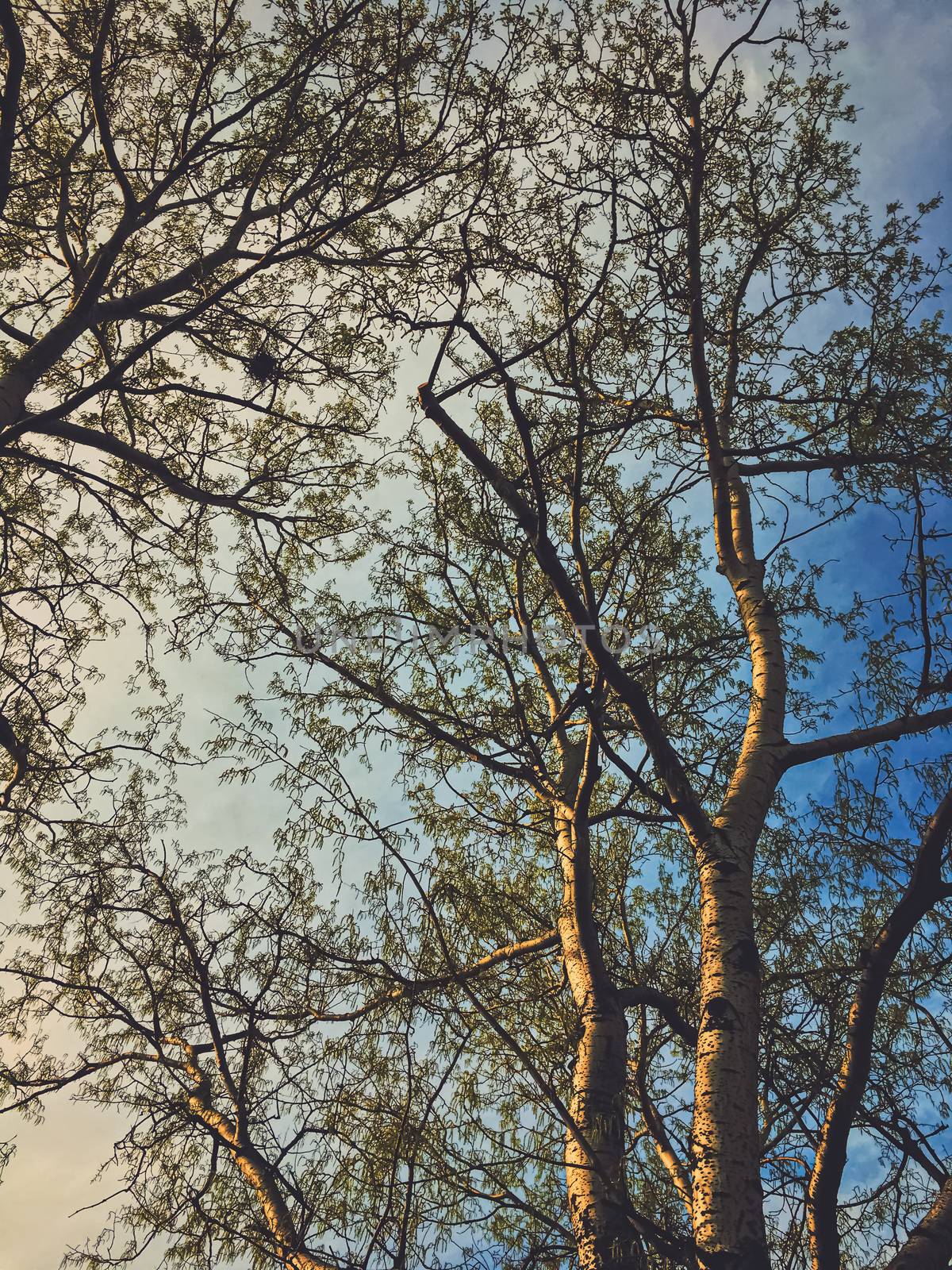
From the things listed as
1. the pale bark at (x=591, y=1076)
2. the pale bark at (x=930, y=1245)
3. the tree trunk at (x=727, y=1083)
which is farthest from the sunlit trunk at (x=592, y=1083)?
the pale bark at (x=930, y=1245)

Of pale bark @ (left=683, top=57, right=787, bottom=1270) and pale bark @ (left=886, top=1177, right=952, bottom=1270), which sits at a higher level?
pale bark @ (left=683, top=57, right=787, bottom=1270)

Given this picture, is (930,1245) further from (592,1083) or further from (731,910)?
(592,1083)

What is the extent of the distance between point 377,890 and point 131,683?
413 centimetres

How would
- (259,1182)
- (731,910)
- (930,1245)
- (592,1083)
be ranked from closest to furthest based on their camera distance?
(930,1245) < (731,910) < (592,1083) < (259,1182)

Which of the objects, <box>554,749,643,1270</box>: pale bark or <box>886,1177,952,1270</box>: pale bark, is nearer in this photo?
<box>886,1177,952,1270</box>: pale bark

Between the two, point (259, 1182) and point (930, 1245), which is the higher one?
point (930, 1245)

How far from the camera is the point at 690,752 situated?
5.38 metres

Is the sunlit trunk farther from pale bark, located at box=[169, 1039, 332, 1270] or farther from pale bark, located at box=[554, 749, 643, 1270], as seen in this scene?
pale bark, located at box=[169, 1039, 332, 1270]

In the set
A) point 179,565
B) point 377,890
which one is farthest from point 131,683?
point 377,890

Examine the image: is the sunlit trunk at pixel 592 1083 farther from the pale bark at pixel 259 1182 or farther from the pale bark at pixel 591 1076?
the pale bark at pixel 259 1182

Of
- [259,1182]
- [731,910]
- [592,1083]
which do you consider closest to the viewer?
[731,910]

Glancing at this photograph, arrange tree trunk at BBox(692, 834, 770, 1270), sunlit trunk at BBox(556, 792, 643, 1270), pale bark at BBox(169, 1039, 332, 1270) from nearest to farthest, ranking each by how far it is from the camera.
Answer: tree trunk at BBox(692, 834, 770, 1270) → sunlit trunk at BBox(556, 792, 643, 1270) → pale bark at BBox(169, 1039, 332, 1270)

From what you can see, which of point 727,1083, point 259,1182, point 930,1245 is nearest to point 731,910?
point 727,1083

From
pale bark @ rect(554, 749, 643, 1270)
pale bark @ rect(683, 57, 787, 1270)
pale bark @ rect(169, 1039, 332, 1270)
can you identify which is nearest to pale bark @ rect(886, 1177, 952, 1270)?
pale bark @ rect(683, 57, 787, 1270)
